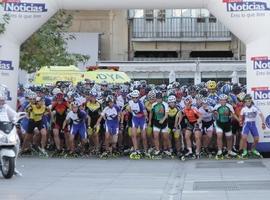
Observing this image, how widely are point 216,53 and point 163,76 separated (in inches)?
256

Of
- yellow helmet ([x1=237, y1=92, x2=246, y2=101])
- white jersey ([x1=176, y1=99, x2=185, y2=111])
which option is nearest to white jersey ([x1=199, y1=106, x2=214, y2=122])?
white jersey ([x1=176, y1=99, x2=185, y2=111])

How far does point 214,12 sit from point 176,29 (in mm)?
22155

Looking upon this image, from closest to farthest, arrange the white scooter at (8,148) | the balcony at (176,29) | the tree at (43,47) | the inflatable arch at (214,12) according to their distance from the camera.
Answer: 1. the white scooter at (8,148)
2. the inflatable arch at (214,12)
3. the tree at (43,47)
4. the balcony at (176,29)

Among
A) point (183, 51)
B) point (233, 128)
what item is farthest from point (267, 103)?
point (183, 51)

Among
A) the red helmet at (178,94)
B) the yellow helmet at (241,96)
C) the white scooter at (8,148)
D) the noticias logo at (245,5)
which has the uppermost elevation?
the noticias logo at (245,5)

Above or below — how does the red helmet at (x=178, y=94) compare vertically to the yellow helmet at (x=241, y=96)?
above

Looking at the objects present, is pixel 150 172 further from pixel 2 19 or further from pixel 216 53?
pixel 216 53

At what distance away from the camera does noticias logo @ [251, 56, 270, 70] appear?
56.4 ft

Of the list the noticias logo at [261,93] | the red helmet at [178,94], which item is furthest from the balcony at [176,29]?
the noticias logo at [261,93]

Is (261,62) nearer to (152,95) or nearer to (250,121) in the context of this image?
(250,121)

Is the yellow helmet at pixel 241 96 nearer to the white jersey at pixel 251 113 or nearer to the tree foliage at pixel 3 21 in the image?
the white jersey at pixel 251 113

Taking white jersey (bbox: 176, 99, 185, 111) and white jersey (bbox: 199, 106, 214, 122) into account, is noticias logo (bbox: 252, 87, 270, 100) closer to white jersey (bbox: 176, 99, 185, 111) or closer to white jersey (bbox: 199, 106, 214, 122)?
white jersey (bbox: 199, 106, 214, 122)

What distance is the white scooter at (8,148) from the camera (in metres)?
13.2

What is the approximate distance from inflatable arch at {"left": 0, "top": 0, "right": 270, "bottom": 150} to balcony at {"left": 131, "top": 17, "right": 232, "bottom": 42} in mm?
21612
